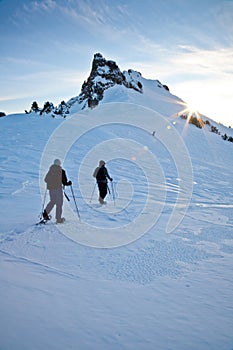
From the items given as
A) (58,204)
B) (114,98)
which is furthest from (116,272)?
(114,98)

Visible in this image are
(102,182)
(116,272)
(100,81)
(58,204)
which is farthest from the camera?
(100,81)

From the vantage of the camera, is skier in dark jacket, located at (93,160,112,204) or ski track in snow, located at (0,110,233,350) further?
skier in dark jacket, located at (93,160,112,204)

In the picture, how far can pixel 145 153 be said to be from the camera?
2117cm

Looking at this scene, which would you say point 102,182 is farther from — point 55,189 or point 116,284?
point 116,284

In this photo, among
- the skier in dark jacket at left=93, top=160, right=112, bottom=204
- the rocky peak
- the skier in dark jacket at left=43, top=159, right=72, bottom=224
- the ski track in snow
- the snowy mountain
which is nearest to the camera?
the ski track in snow

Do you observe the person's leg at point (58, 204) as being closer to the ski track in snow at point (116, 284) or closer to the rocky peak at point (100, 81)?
the ski track in snow at point (116, 284)

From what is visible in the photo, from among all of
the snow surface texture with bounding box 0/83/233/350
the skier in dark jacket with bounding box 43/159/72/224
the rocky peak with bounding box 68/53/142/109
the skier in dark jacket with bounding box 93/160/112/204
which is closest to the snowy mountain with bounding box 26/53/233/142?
the rocky peak with bounding box 68/53/142/109

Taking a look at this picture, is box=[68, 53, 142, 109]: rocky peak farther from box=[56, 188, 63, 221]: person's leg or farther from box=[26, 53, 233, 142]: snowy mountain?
box=[56, 188, 63, 221]: person's leg

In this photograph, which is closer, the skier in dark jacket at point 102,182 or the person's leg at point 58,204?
the person's leg at point 58,204

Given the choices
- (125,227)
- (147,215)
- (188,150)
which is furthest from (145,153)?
(125,227)

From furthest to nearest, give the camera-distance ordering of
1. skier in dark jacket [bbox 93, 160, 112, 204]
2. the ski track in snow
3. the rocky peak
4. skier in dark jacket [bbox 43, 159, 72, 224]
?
the rocky peak → skier in dark jacket [bbox 93, 160, 112, 204] → skier in dark jacket [bbox 43, 159, 72, 224] → the ski track in snow

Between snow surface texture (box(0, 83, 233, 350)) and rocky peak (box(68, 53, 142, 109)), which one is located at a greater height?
rocky peak (box(68, 53, 142, 109))

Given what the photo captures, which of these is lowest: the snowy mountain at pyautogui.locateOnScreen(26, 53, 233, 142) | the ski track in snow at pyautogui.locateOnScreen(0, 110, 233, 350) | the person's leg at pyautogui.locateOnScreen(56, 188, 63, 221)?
the ski track in snow at pyautogui.locateOnScreen(0, 110, 233, 350)

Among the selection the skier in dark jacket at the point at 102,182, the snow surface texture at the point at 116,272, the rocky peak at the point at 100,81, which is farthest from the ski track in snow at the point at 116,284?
the rocky peak at the point at 100,81
